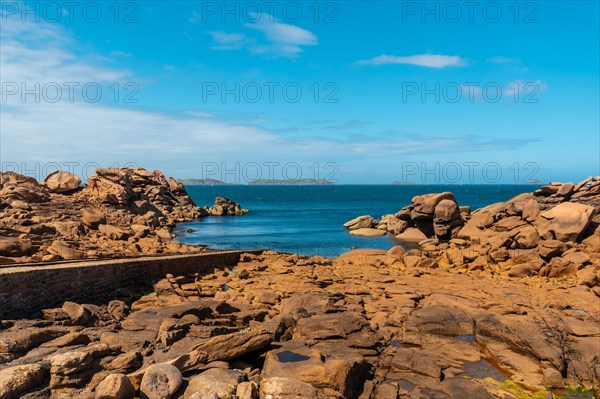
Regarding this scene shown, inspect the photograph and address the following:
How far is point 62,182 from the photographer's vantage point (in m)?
52.6

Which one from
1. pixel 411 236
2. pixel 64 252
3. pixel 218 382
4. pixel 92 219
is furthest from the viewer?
pixel 411 236

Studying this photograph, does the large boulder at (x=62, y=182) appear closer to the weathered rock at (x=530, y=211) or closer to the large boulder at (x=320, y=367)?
the large boulder at (x=320, y=367)

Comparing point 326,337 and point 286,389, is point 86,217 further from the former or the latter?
point 286,389

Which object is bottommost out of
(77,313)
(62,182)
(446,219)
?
(77,313)

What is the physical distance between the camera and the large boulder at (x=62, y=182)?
2048 inches

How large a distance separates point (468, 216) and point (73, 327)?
42.7 meters

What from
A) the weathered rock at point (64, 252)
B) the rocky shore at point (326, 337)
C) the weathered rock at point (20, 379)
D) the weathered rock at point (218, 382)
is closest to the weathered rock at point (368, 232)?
the rocky shore at point (326, 337)

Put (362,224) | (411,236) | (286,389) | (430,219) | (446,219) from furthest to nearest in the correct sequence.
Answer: (362,224), (430,219), (411,236), (446,219), (286,389)

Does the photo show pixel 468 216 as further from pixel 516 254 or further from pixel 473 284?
pixel 473 284

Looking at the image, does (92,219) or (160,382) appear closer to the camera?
(160,382)

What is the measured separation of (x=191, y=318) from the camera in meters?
14.7

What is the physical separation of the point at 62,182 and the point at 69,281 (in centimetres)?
4268

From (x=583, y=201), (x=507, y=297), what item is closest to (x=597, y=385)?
(x=507, y=297)

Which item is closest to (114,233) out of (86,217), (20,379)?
(86,217)
